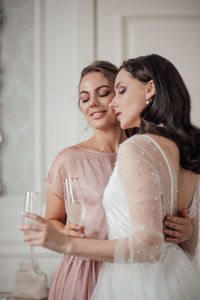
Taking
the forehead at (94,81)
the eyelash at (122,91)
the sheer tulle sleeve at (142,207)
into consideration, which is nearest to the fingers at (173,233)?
the sheer tulle sleeve at (142,207)

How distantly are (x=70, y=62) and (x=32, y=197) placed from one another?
5.27 ft

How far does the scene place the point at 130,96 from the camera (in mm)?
1315

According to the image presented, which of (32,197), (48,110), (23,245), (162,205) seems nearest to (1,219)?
(23,245)

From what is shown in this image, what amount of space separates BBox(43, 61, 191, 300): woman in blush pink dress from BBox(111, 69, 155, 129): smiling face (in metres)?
0.44

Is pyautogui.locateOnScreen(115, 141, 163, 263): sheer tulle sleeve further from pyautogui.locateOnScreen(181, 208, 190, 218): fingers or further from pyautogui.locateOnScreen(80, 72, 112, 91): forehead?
pyautogui.locateOnScreen(80, 72, 112, 91): forehead

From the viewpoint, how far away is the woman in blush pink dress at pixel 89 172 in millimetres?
1605

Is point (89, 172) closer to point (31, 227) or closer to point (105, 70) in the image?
point (105, 70)

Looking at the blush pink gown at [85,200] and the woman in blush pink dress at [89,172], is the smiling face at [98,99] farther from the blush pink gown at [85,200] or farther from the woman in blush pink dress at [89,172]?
the blush pink gown at [85,200]

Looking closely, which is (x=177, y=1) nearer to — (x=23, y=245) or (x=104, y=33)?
(x=104, y=33)

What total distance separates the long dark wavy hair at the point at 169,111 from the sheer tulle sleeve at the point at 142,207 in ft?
0.53

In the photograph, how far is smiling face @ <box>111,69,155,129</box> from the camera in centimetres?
129

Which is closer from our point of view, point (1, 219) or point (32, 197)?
point (32, 197)

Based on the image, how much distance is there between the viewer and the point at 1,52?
2.56 meters

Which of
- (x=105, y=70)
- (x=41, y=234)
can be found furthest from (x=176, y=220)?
(x=105, y=70)
